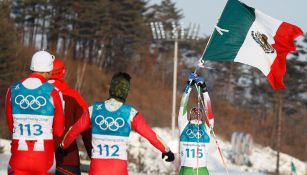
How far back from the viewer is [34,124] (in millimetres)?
6762

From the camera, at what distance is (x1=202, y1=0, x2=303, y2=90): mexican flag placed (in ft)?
33.4

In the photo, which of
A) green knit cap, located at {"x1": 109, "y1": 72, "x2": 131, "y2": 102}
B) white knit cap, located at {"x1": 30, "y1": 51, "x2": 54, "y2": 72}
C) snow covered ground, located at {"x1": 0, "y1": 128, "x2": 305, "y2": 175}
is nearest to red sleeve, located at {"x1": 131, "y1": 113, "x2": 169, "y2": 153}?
green knit cap, located at {"x1": 109, "y1": 72, "x2": 131, "y2": 102}

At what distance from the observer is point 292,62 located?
2263 inches

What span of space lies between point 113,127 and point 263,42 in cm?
441

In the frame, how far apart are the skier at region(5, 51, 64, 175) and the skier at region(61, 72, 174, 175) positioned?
14.8 inches

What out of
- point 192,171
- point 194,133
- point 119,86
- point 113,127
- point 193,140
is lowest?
point 192,171

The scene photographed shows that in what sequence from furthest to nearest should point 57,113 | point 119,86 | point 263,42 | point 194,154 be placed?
point 194,154, point 263,42, point 57,113, point 119,86

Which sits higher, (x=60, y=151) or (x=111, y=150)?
(x=111, y=150)

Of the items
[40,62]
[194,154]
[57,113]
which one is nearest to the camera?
[57,113]

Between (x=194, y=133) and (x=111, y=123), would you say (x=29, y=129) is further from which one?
(x=194, y=133)

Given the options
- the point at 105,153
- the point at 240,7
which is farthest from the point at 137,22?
the point at 105,153

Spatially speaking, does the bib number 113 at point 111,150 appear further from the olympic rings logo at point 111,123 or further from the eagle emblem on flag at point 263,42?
the eagle emblem on flag at point 263,42

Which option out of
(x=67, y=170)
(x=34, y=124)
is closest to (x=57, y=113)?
(x=34, y=124)

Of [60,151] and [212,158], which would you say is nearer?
[60,151]
